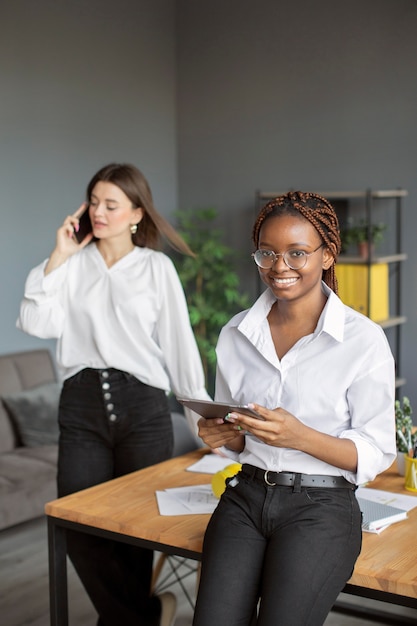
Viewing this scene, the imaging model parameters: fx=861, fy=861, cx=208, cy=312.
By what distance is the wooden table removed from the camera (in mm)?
1736

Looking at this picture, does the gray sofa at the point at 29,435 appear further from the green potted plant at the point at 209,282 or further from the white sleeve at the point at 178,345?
the white sleeve at the point at 178,345

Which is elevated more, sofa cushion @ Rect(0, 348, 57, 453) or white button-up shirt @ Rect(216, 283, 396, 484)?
white button-up shirt @ Rect(216, 283, 396, 484)

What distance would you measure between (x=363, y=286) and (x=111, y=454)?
2.88m

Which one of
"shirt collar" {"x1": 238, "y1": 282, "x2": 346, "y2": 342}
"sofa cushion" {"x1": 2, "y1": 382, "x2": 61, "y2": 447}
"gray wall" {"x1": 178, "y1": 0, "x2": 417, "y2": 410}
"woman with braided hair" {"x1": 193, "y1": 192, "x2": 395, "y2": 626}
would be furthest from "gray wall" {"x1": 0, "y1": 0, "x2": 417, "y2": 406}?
"woman with braided hair" {"x1": 193, "y1": 192, "x2": 395, "y2": 626}

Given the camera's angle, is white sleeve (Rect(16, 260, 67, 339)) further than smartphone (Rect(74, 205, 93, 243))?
No

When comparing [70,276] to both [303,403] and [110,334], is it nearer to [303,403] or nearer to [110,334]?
[110,334]

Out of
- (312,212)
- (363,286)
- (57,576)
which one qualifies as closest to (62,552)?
(57,576)

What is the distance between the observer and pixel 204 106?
20.6 ft

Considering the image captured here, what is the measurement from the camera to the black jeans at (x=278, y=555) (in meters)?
1.65

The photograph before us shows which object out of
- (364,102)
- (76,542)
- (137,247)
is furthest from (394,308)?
(76,542)

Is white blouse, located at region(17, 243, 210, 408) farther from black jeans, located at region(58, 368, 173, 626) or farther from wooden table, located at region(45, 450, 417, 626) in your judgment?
wooden table, located at region(45, 450, 417, 626)

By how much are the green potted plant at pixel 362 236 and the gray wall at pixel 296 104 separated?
0.22 meters

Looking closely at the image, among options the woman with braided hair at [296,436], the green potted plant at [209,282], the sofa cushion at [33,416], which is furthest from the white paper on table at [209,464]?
the green potted plant at [209,282]

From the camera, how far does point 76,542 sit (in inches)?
99.7
